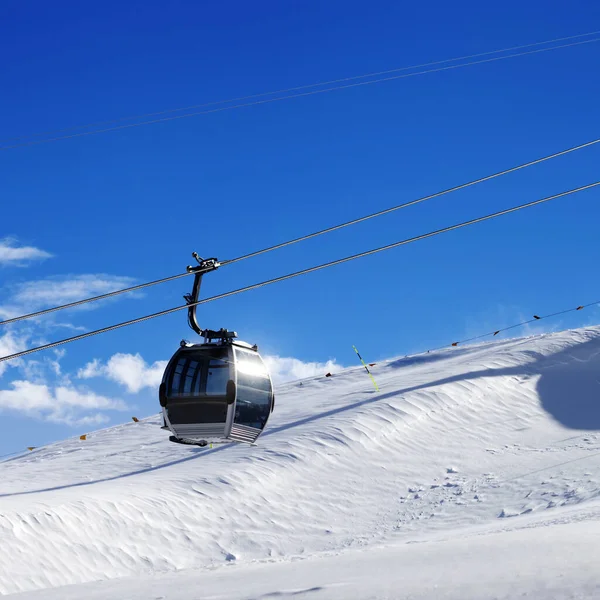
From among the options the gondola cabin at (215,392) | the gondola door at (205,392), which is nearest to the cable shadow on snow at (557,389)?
the gondola cabin at (215,392)

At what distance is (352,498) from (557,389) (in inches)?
529

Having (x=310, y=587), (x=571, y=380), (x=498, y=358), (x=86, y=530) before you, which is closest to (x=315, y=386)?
(x=498, y=358)

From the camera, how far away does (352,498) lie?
27.5m

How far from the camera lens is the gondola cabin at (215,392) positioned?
11.8 metres

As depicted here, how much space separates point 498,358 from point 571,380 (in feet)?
12.9

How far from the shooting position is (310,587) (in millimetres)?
13000

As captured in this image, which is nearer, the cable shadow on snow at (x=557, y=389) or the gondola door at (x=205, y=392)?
the gondola door at (x=205, y=392)

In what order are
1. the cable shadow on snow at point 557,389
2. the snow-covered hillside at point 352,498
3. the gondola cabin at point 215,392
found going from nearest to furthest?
1. the gondola cabin at point 215,392
2. the snow-covered hillside at point 352,498
3. the cable shadow on snow at point 557,389

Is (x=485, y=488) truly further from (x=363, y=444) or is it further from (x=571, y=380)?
(x=571, y=380)

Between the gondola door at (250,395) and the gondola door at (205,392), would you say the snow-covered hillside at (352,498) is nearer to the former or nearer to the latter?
the gondola door at (250,395)

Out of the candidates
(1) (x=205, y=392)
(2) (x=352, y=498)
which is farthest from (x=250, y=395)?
(2) (x=352, y=498)

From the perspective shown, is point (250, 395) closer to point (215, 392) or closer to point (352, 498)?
point (215, 392)

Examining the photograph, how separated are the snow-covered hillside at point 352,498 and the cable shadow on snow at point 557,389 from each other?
0.34 ft

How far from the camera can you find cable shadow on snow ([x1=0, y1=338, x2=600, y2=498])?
107 feet
